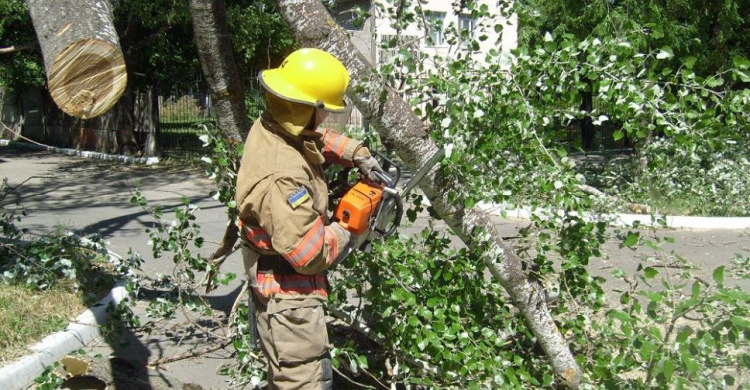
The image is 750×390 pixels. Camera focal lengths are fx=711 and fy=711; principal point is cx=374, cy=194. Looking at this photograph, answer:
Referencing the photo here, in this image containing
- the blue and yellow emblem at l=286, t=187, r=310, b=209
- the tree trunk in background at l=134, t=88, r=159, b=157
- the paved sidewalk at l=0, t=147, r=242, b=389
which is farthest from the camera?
the tree trunk in background at l=134, t=88, r=159, b=157

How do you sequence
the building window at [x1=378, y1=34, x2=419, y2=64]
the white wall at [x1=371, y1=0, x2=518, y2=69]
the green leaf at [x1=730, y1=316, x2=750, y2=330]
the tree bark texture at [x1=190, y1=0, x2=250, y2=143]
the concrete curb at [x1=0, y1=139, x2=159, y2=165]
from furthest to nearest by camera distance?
the concrete curb at [x1=0, y1=139, x2=159, y2=165] → the tree bark texture at [x1=190, y1=0, x2=250, y2=143] → the building window at [x1=378, y1=34, x2=419, y2=64] → the white wall at [x1=371, y1=0, x2=518, y2=69] → the green leaf at [x1=730, y1=316, x2=750, y2=330]

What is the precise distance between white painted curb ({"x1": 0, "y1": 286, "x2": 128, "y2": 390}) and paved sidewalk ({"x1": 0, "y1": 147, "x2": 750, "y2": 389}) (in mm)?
141

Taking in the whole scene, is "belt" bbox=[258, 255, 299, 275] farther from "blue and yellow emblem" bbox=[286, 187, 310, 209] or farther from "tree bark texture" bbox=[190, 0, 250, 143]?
"tree bark texture" bbox=[190, 0, 250, 143]

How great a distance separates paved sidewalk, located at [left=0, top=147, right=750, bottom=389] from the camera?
192 inches

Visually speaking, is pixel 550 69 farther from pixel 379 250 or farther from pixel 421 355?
pixel 421 355

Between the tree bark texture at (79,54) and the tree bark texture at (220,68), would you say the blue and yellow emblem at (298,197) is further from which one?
the tree bark texture at (220,68)

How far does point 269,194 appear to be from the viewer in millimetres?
2832

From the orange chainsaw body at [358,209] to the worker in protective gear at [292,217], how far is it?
0.16 ft

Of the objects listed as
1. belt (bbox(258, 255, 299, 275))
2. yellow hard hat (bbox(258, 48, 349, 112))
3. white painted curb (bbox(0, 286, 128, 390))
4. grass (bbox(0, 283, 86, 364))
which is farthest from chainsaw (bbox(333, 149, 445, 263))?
grass (bbox(0, 283, 86, 364))

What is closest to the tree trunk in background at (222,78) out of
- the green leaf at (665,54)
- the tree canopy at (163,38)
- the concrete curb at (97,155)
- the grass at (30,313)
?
the grass at (30,313)

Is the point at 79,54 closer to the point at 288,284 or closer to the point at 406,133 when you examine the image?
the point at 288,284

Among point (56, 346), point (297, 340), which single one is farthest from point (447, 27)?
point (56, 346)

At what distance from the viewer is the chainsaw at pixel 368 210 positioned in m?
3.01

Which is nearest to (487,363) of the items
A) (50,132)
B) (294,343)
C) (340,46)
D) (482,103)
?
(294,343)
